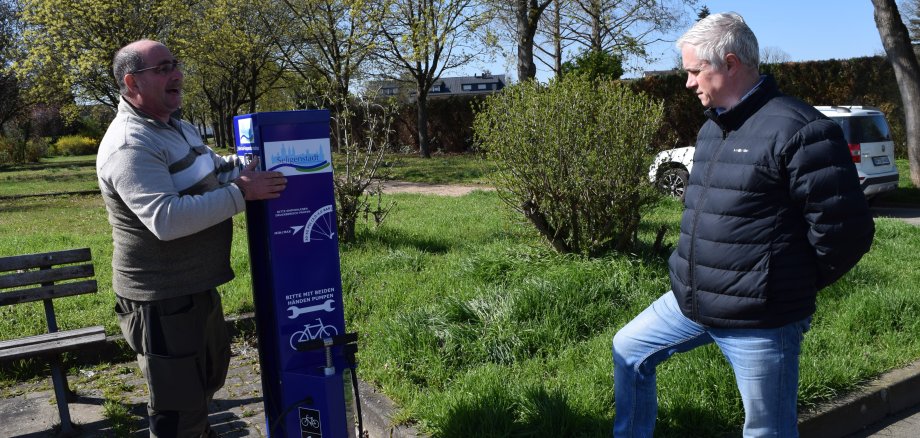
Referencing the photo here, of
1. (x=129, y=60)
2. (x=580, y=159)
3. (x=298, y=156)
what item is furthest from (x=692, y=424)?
(x=129, y=60)

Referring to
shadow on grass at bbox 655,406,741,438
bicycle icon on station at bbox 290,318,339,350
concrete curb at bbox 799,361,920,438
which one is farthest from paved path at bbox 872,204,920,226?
bicycle icon on station at bbox 290,318,339,350

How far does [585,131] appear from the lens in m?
6.28

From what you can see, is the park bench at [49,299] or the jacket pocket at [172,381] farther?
the park bench at [49,299]

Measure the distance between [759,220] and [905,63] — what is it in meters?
Result: 14.6

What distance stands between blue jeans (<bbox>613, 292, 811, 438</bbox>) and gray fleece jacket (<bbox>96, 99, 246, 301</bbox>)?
1.75 meters

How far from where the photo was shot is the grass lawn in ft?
12.5

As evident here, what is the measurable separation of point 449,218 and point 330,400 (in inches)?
292

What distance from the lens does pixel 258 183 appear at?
115 inches

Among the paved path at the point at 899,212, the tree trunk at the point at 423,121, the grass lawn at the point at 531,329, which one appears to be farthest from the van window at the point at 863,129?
the tree trunk at the point at 423,121

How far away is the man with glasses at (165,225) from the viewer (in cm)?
278

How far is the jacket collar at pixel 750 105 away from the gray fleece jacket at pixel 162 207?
189 cm

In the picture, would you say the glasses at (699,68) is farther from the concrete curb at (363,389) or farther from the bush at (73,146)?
the bush at (73,146)

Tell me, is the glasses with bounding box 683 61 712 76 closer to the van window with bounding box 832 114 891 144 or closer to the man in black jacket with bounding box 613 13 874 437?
the man in black jacket with bounding box 613 13 874 437

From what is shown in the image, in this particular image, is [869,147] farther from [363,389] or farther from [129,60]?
[129,60]
